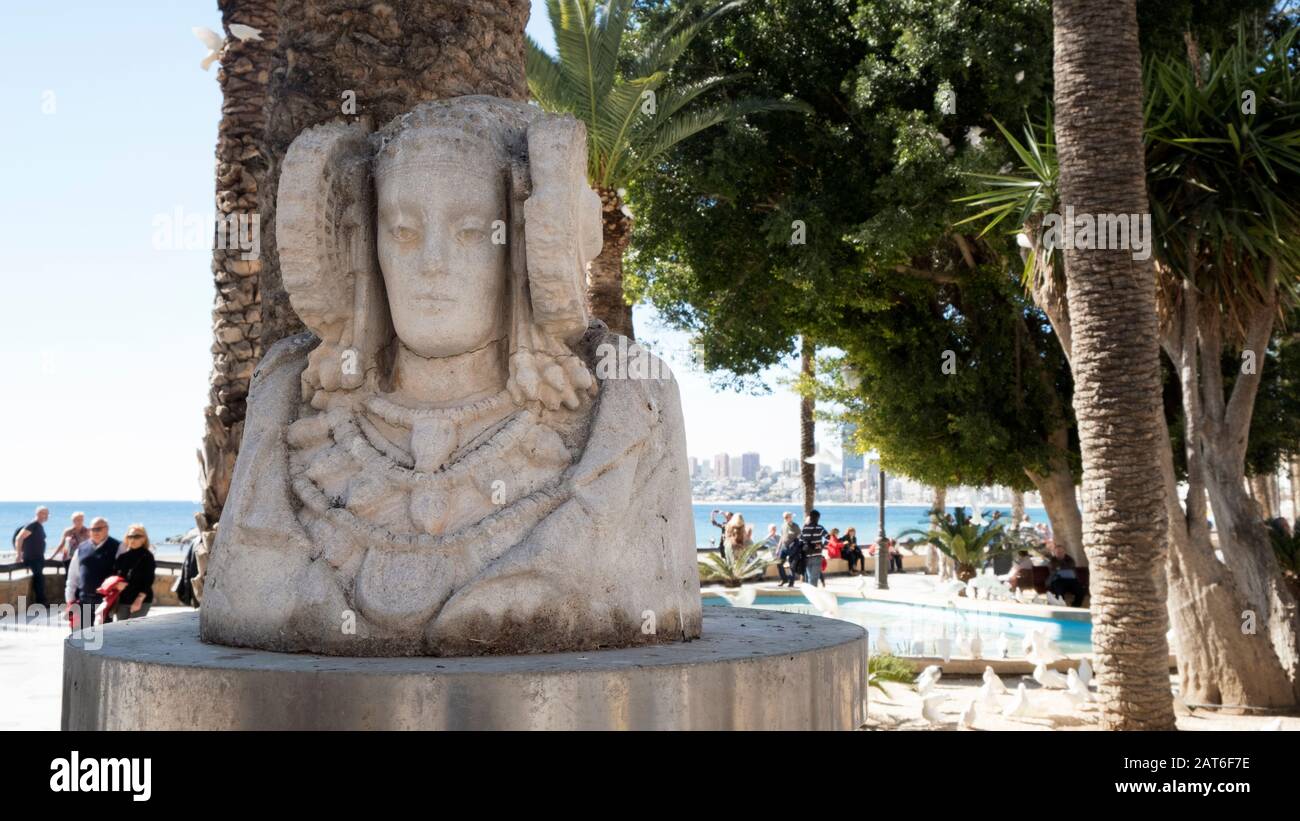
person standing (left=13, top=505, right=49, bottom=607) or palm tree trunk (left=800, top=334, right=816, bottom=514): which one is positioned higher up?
palm tree trunk (left=800, top=334, right=816, bottom=514)

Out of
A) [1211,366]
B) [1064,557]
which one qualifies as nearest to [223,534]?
[1211,366]

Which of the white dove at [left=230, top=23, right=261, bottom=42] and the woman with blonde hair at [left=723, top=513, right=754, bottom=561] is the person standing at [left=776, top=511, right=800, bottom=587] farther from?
the white dove at [left=230, top=23, right=261, bottom=42]

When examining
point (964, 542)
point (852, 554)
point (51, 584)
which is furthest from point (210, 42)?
point (852, 554)

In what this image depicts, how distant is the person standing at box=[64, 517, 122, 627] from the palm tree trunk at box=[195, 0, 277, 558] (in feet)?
5.58

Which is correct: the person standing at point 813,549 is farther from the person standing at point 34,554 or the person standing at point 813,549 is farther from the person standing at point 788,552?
the person standing at point 34,554

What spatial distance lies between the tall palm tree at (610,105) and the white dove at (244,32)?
159 inches

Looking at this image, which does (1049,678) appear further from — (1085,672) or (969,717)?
(969,717)

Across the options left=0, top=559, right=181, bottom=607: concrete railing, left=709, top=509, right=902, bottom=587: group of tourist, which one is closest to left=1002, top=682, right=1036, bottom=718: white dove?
left=709, top=509, right=902, bottom=587: group of tourist

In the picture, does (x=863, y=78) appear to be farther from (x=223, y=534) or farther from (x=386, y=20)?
(x=223, y=534)

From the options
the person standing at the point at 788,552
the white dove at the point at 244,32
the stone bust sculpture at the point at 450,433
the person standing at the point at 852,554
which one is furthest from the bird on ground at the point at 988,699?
the person standing at the point at 852,554

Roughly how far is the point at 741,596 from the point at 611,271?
456cm

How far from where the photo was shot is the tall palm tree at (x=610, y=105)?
42.3 ft

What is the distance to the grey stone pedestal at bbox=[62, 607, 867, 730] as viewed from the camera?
9.32 feet

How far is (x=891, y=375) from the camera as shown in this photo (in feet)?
54.4
